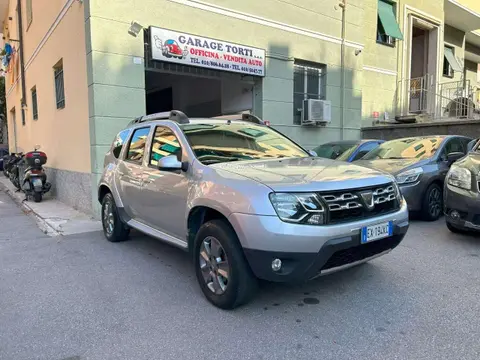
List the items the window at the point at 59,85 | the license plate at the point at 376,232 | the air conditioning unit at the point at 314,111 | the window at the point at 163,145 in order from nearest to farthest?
the license plate at the point at 376,232 → the window at the point at 163,145 → the window at the point at 59,85 → the air conditioning unit at the point at 314,111

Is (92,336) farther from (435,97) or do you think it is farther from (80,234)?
(435,97)

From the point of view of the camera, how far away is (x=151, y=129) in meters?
4.77

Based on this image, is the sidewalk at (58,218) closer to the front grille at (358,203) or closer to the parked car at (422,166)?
the front grille at (358,203)

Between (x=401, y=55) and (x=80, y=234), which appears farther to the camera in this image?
(x=401, y=55)

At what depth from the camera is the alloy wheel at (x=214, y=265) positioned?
3316mm

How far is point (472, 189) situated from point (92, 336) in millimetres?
4652

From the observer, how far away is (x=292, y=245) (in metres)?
2.91

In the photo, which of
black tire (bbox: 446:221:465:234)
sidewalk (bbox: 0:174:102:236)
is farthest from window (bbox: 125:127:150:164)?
black tire (bbox: 446:221:465:234)

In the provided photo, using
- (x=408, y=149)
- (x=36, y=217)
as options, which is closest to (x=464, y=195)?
(x=408, y=149)

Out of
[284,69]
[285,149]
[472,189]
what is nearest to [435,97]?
[284,69]

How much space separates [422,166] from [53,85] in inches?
372

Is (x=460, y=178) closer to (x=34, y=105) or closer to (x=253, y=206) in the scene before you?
(x=253, y=206)

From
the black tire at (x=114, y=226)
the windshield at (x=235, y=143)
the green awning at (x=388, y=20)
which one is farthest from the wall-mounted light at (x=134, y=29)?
the green awning at (x=388, y=20)

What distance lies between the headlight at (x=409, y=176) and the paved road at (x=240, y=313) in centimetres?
152
